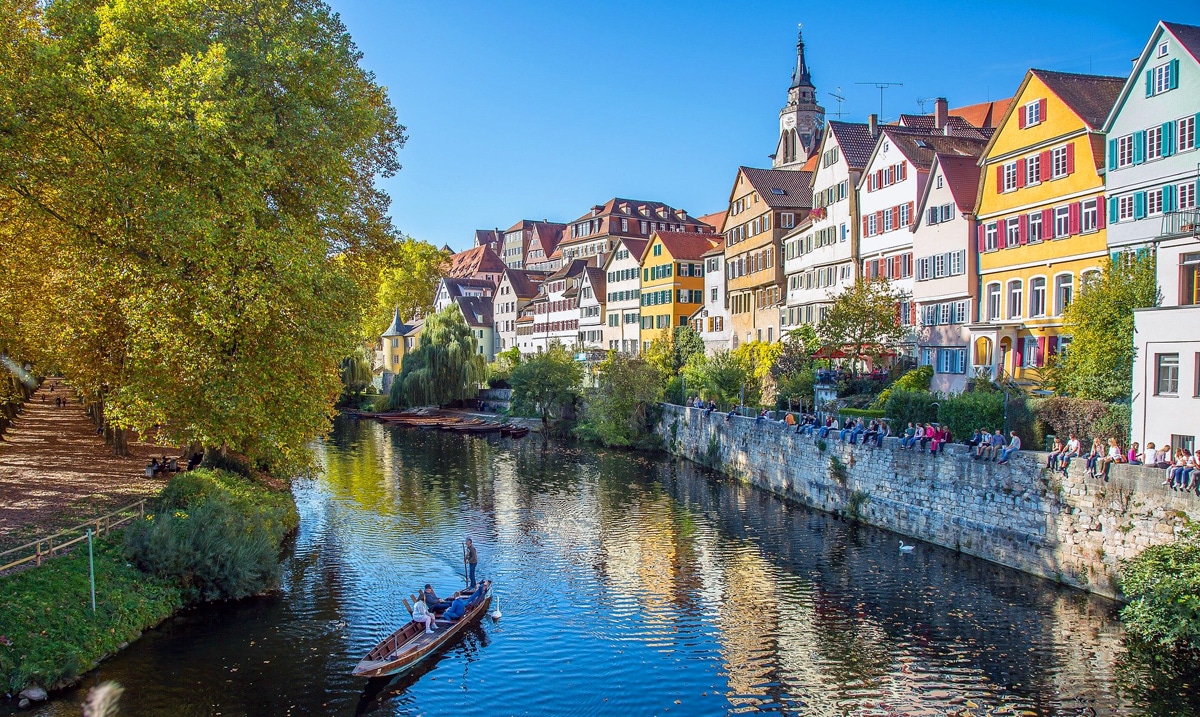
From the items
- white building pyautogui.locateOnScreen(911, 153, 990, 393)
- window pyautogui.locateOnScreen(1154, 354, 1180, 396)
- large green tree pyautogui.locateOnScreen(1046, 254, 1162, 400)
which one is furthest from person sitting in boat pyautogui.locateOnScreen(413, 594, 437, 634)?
white building pyautogui.locateOnScreen(911, 153, 990, 393)

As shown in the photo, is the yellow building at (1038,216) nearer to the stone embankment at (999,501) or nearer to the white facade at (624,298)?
the stone embankment at (999,501)

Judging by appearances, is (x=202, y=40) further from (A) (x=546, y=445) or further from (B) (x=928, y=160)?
(A) (x=546, y=445)

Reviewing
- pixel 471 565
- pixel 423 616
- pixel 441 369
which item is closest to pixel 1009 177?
pixel 471 565

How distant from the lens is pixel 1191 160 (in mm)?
27359

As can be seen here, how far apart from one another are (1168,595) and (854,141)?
1411 inches

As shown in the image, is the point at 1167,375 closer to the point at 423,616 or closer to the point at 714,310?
the point at 423,616

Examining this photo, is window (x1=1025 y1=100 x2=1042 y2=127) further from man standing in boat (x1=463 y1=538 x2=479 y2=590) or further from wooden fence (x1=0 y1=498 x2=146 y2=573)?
wooden fence (x1=0 y1=498 x2=146 y2=573)

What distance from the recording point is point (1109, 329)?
27.7 meters

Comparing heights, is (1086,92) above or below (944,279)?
above

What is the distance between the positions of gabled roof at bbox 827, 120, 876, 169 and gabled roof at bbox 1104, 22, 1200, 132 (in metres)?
18.0

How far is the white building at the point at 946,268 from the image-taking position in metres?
38.5

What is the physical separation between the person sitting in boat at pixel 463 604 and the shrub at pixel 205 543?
557 cm

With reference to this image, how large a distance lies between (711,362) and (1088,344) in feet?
81.1

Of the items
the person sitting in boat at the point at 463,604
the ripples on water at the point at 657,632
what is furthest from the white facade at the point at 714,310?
the person sitting in boat at the point at 463,604
